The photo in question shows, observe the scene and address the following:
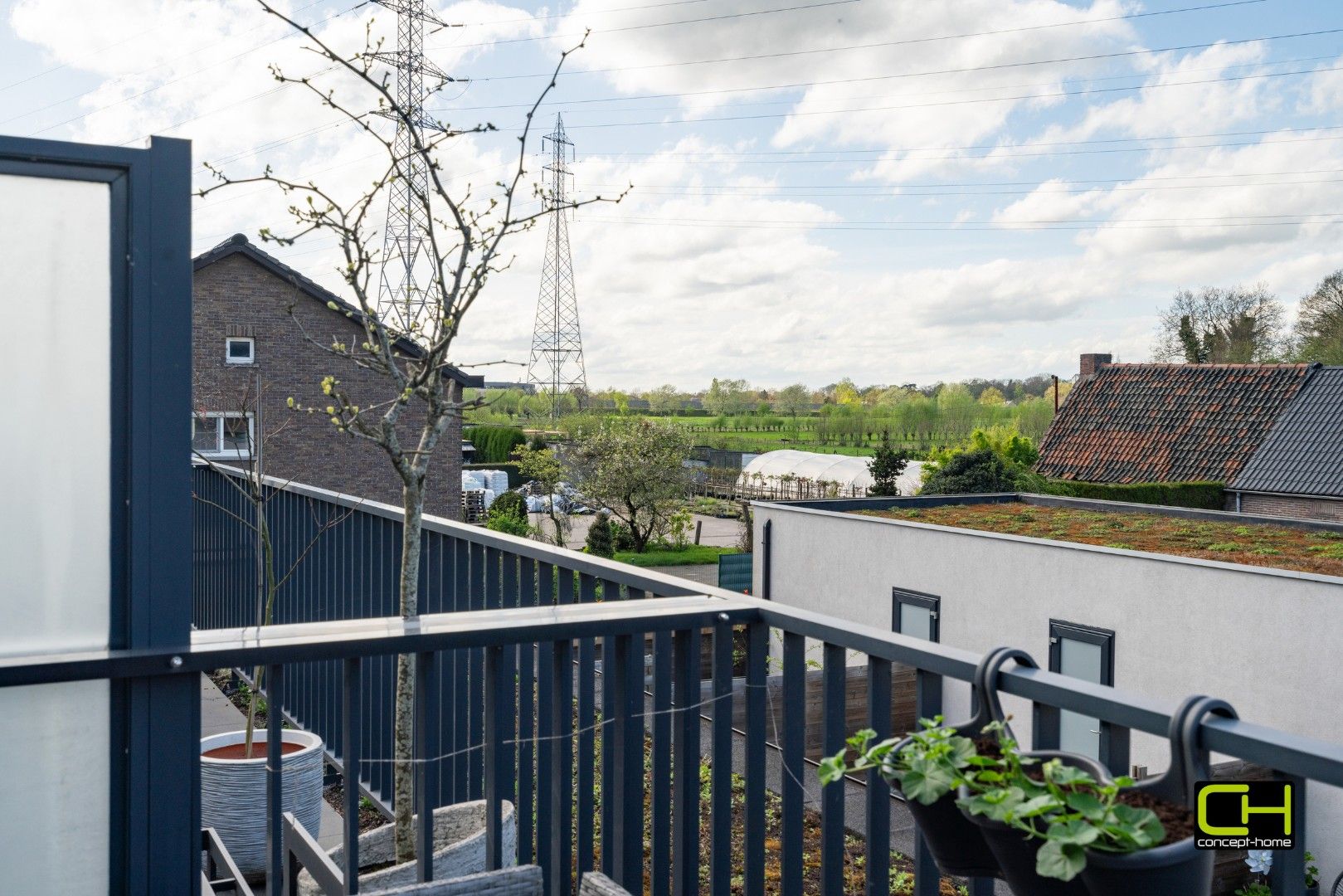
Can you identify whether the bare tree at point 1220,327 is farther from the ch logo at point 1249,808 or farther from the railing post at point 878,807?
the ch logo at point 1249,808

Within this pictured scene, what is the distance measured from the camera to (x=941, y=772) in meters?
1.19

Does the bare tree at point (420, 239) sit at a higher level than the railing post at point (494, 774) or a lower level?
higher

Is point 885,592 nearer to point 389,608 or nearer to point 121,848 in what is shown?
point 389,608

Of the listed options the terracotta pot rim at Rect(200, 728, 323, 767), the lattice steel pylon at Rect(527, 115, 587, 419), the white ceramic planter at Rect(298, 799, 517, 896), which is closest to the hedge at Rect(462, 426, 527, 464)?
the lattice steel pylon at Rect(527, 115, 587, 419)

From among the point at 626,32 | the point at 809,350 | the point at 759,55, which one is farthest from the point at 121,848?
the point at 809,350

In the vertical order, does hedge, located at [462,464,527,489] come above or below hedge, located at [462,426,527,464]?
below

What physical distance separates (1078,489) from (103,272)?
2087 centimetres

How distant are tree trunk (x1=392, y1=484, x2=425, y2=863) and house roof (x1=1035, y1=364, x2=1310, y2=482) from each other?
21480 mm

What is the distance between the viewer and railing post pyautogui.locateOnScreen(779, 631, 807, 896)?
1.80 metres

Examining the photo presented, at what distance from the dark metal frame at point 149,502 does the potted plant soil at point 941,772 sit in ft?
3.30

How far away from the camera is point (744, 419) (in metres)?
53.7

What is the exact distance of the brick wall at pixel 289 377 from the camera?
70.3 feet

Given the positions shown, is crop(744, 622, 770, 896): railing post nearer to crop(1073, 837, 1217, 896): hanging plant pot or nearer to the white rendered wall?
crop(1073, 837, 1217, 896): hanging plant pot

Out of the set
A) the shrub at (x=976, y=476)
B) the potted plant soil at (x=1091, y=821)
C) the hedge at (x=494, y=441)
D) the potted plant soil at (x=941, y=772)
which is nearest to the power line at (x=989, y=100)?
the hedge at (x=494, y=441)
